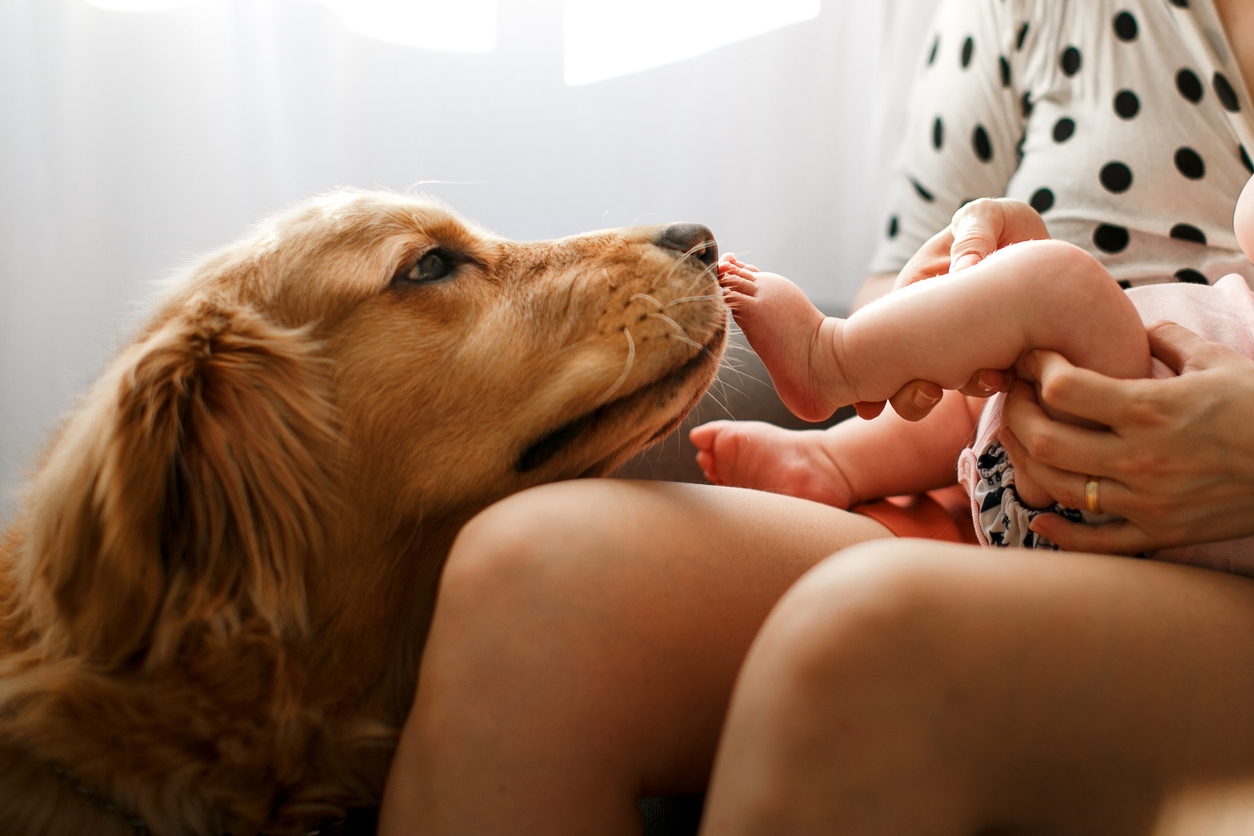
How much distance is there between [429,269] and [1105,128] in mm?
1032

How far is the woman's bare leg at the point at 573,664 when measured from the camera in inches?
21.4

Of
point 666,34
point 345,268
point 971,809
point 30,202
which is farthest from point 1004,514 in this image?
point 30,202

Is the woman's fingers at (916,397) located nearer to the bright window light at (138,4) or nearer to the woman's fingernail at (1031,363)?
the woman's fingernail at (1031,363)

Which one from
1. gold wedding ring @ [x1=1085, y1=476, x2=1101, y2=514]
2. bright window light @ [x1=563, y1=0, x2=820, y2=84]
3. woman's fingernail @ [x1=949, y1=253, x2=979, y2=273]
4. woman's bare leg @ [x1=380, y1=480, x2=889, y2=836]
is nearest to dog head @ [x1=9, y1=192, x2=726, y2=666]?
woman's bare leg @ [x1=380, y1=480, x2=889, y2=836]

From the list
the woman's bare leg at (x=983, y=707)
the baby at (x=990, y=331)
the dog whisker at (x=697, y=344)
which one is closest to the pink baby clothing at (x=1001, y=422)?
the baby at (x=990, y=331)

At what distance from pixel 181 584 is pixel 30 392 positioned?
1.21 m

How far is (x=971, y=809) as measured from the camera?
49cm

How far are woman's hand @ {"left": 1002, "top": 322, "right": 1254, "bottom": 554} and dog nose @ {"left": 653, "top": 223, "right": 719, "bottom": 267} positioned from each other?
0.37 m

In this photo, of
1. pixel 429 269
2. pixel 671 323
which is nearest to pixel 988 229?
pixel 671 323

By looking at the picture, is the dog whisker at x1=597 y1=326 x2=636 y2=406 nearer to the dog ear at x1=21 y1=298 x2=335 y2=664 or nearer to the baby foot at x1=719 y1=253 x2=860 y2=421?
the baby foot at x1=719 y1=253 x2=860 y2=421

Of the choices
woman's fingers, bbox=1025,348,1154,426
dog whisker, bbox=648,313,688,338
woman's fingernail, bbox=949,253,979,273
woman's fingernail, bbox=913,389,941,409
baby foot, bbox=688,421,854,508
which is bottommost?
baby foot, bbox=688,421,854,508

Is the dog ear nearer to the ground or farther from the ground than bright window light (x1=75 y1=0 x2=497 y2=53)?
nearer to the ground

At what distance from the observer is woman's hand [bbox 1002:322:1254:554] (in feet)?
2.12

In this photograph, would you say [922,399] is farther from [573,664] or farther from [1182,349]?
[573,664]
